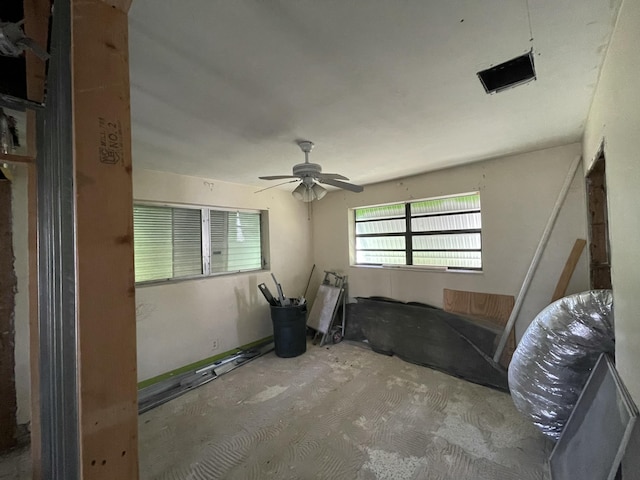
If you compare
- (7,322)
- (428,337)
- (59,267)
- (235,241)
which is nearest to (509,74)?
(59,267)

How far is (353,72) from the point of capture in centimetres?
135

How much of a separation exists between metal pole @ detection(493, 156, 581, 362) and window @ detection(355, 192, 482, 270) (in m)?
0.51

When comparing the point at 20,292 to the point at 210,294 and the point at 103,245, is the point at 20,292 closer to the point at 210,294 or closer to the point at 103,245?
the point at 210,294

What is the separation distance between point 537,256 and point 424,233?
4.10 feet

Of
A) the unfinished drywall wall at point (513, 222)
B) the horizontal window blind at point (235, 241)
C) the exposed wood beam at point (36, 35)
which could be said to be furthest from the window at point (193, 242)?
the unfinished drywall wall at point (513, 222)

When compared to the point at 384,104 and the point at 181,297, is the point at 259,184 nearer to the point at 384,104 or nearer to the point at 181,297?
the point at 181,297

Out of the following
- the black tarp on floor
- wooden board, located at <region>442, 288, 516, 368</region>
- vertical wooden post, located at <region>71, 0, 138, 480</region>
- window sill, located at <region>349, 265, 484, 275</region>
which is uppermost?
vertical wooden post, located at <region>71, 0, 138, 480</region>

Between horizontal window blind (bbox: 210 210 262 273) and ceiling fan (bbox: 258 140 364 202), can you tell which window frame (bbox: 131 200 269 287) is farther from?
ceiling fan (bbox: 258 140 364 202)

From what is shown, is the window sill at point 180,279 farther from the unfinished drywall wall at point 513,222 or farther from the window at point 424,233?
the unfinished drywall wall at point 513,222

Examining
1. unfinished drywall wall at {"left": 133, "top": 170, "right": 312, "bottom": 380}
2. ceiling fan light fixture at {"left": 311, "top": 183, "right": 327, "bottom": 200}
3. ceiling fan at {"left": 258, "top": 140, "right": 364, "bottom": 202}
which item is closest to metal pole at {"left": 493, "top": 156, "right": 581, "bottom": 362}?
ceiling fan at {"left": 258, "top": 140, "right": 364, "bottom": 202}

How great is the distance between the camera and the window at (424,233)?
3.21 metres

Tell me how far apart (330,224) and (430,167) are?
6.07 feet

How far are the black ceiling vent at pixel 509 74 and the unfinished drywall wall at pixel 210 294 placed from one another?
9.91ft

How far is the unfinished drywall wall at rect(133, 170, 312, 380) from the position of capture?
286 cm
